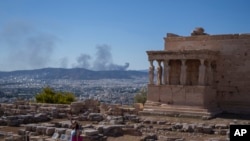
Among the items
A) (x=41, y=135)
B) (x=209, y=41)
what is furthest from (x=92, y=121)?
(x=209, y=41)

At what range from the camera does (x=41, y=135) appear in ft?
60.5

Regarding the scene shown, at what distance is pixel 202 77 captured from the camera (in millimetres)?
27172

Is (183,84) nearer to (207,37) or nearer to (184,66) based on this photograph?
(184,66)

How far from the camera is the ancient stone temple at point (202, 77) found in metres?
27.0

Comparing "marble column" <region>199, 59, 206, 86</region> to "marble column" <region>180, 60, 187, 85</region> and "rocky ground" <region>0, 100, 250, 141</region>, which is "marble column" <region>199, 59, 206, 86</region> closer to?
"marble column" <region>180, 60, 187, 85</region>

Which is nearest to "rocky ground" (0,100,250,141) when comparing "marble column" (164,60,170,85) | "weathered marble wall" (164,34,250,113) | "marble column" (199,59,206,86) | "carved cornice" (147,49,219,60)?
"weathered marble wall" (164,34,250,113)

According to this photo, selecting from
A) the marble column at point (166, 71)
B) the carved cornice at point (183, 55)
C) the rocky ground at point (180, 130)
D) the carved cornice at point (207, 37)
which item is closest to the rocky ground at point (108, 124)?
the rocky ground at point (180, 130)

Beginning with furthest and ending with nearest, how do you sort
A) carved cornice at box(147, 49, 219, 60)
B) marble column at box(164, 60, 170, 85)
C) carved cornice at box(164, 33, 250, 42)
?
marble column at box(164, 60, 170, 85)
carved cornice at box(164, 33, 250, 42)
carved cornice at box(147, 49, 219, 60)

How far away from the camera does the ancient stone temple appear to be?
88.7ft

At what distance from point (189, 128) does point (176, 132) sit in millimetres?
757

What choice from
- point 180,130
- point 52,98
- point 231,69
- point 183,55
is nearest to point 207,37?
point 183,55

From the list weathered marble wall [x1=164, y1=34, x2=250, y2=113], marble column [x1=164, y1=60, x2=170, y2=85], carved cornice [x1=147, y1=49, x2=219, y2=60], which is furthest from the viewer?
marble column [x1=164, y1=60, x2=170, y2=85]

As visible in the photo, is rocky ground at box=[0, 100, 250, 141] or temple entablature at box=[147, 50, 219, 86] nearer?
rocky ground at box=[0, 100, 250, 141]

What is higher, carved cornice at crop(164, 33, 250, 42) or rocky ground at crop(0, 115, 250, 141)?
carved cornice at crop(164, 33, 250, 42)
